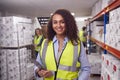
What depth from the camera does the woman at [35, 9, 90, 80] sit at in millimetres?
1769

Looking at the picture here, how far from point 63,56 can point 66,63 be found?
0.07 metres

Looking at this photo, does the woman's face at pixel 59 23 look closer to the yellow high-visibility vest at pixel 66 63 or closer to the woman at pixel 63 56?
the woman at pixel 63 56

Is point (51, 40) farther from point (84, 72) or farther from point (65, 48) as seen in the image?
point (84, 72)

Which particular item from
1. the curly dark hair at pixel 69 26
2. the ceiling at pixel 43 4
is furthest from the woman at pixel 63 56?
the ceiling at pixel 43 4

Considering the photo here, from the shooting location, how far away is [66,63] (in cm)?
176

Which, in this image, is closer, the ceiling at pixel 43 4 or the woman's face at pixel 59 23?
the woman's face at pixel 59 23

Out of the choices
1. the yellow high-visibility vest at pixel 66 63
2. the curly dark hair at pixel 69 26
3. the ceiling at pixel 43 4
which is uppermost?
the ceiling at pixel 43 4

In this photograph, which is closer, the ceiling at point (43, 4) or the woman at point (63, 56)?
the woman at point (63, 56)

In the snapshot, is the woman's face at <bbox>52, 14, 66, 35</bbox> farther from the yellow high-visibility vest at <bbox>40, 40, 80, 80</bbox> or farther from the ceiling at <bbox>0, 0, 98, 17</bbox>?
the ceiling at <bbox>0, 0, 98, 17</bbox>

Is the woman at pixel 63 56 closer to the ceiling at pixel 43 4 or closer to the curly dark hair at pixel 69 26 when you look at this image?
the curly dark hair at pixel 69 26

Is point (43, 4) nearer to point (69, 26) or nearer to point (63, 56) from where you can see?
point (69, 26)

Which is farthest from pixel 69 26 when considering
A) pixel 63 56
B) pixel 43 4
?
pixel 43 4

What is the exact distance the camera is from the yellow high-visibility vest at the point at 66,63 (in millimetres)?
1765

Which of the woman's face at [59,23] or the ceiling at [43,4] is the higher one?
the ceiling at [43,4]
